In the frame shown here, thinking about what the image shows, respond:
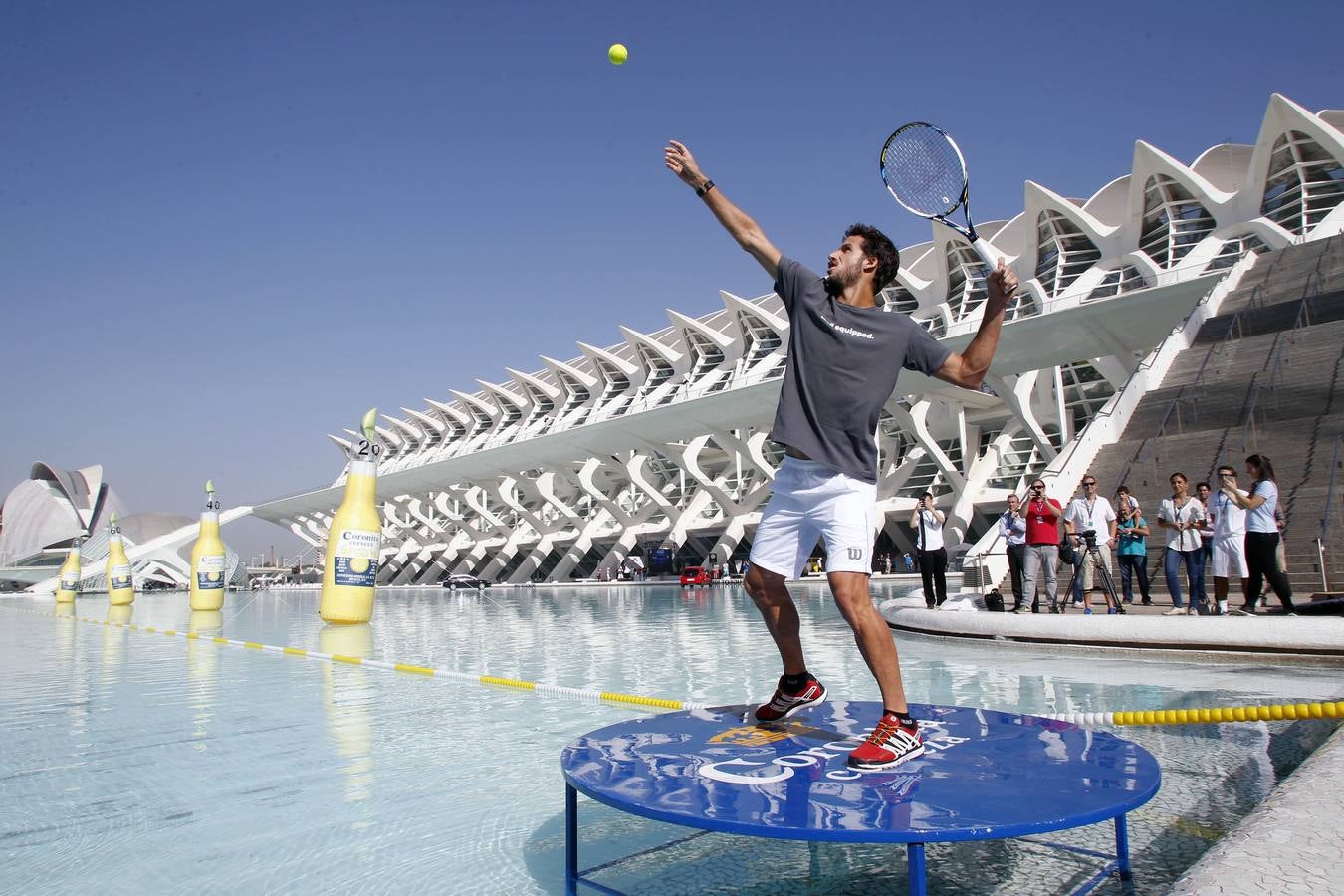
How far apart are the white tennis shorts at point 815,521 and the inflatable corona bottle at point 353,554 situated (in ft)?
35.8

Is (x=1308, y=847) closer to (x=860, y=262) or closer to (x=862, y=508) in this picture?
(x=862, y=508)

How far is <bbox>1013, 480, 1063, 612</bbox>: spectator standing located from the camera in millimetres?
8922

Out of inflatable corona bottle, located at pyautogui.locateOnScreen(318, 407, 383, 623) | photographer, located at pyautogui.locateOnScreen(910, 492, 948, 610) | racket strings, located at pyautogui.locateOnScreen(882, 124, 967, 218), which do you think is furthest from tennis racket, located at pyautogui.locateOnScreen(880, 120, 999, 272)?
inflatable corona bottle, located at pyautogui.locateOnScreen(318, 407, 383, 623)

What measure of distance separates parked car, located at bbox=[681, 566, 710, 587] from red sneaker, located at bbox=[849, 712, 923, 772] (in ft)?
107

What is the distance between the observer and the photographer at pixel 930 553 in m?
10.4

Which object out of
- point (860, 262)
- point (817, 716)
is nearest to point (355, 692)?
point (817, 716)

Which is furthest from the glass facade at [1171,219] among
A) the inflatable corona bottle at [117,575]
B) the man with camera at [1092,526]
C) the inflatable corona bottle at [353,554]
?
the inflatable corona bottle at [117,575]

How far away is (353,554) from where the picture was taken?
13078 mm

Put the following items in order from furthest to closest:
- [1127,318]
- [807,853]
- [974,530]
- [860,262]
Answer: [974,530] → [1127,318] → [860,262] → [807,853]

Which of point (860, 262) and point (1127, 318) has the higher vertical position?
point (1127, 318)

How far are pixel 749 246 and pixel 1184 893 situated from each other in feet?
7.91

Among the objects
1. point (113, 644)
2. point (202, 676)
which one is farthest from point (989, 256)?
point (113, 644)

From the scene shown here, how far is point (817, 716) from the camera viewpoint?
297cm

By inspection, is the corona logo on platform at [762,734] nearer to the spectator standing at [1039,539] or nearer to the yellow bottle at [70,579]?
the spectator standing at [1039,539]
